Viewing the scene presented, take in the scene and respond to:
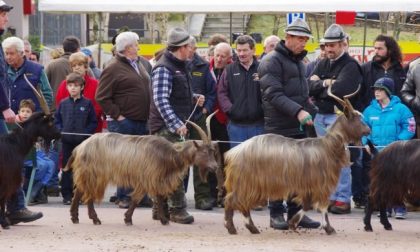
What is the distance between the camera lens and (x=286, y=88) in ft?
38.2

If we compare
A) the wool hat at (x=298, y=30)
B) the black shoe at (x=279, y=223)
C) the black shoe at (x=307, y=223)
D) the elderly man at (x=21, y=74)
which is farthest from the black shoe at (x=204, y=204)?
the wool hat at (x=298, y=30)

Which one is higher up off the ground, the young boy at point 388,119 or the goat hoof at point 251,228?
the young boy at point 388,119

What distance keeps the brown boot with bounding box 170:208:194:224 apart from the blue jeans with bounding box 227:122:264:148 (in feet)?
4.79

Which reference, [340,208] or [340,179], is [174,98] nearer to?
[340,179]

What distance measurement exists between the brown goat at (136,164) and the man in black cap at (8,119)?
0.57m

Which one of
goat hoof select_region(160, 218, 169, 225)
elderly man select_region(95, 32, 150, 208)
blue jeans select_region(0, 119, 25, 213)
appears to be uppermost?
elderly man select_region(95, 32, 150, 208)

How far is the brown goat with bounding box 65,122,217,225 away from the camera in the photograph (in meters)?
11.7

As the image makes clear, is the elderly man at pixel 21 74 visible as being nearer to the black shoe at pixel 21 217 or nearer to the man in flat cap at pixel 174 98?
the man in flat cap at pixel 174 98

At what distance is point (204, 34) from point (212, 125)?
24359 millimetres

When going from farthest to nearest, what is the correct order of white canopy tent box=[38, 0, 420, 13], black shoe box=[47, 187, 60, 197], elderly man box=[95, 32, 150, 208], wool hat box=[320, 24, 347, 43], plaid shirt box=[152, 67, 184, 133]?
white canopy tent box=[38, 0, 420, 13]
black shoe box=[47, 187, 60, 197]
elderly man box=[95, 32, 150, 208]
wool hat box=[320, 24, 347, 43]
plaid shirt box=[152, 67, 184, 133]

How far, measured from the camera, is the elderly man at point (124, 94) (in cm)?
1312

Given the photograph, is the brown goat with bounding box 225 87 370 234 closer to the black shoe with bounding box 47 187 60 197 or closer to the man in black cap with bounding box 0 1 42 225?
the man in black cap with bounding box 0 1 42 225

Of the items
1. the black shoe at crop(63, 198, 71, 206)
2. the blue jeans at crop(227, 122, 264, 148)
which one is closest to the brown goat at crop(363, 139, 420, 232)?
the blue jeans at crop(227, 122, 264, 148)

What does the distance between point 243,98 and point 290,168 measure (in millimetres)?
2508
